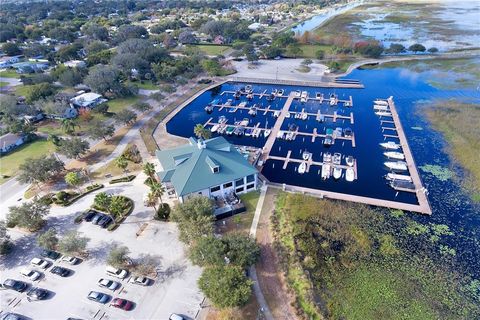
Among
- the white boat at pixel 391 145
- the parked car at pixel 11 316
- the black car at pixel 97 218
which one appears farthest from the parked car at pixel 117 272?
the white boat at pixel 391 145

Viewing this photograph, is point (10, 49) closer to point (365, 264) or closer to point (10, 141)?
point (10, 141)

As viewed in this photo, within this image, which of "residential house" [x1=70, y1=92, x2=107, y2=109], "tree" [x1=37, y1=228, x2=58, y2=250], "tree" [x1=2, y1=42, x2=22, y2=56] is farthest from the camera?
"tree" [x1=2, y1=42, x2=22, y2=56]

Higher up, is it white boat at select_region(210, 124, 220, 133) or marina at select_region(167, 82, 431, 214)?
white boat at select_region(210, 124, 220, 133)

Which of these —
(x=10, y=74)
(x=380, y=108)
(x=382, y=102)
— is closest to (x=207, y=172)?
(x=380, y=108)

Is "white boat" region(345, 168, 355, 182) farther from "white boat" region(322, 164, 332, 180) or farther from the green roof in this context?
the green roof

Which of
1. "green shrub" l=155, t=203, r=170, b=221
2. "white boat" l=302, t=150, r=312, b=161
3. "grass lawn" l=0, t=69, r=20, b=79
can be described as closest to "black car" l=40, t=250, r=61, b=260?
"green shrub" l=155, t=203, r=170, b=221

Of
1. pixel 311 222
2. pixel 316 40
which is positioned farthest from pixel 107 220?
pixel 316 40
